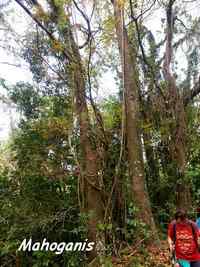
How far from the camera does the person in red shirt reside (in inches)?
208

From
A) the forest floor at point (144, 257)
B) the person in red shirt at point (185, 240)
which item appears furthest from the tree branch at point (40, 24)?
the person in red shirt at point (185, 240)

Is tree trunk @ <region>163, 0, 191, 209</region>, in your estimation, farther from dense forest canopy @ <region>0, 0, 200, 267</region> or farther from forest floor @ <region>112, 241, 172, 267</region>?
forest floor @ <region>112, 241, 172, 267</region>

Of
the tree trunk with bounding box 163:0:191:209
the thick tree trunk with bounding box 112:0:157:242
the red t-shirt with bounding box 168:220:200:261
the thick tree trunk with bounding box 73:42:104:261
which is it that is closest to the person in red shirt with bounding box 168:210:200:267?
the red t-shirt with bounding box 168:220:200:261

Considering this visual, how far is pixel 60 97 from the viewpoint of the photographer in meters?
11.3

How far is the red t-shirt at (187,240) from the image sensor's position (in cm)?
529

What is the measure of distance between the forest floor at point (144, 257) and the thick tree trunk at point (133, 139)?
1.33 feet

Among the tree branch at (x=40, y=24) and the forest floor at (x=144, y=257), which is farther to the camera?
the tree branch at (x=40, y=24)

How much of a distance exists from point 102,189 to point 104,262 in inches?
83.4

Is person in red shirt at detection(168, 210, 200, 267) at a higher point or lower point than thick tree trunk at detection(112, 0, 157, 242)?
lower

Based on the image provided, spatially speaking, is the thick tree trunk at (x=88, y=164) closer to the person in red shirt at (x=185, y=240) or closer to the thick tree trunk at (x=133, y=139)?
the thick tree trunk at (x=133, y=139)

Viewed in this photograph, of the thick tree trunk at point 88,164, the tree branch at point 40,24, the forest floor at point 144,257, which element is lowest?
the forest floor at point 144,257

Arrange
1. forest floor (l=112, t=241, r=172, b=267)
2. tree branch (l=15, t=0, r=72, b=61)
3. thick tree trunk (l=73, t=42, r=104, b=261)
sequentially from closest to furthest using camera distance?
forest floor (l=112, t=241, r=172, b=267) < thick tree trunk (l=73, t=42, r=104, b=261) < tree branch (l=15, t=0, r=72, b=61)

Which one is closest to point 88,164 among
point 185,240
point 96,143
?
point 96,143

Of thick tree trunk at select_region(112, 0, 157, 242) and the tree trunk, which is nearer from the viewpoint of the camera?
thick tree trunk at select_region(112, 0, 157, 242)
